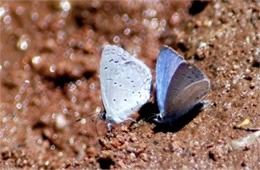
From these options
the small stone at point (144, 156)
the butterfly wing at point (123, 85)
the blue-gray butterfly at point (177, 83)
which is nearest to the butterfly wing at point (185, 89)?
the blue-gray butterfly at point (177, 83)

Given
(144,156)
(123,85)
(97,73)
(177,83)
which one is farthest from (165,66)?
(97,73)

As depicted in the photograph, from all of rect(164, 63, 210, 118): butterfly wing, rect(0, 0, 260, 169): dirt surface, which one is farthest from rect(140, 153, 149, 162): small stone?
rect(164, 63, 210, 118): butterfly wing

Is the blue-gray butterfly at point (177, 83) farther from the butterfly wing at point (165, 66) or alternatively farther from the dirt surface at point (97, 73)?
the dirt surface at point (97, 73)

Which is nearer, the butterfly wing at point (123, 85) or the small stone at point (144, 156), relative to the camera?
the small stone at point (144, 156)

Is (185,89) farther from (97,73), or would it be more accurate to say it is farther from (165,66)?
(97,73)

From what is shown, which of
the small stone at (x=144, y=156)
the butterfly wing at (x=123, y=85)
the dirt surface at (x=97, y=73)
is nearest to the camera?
the small stone at (x=144, y=156)

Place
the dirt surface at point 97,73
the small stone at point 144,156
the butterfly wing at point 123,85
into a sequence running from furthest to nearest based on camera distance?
the butterfly wing at point 123,85 → the dirt surface at point 97,73 → the small stone at point 144,156
